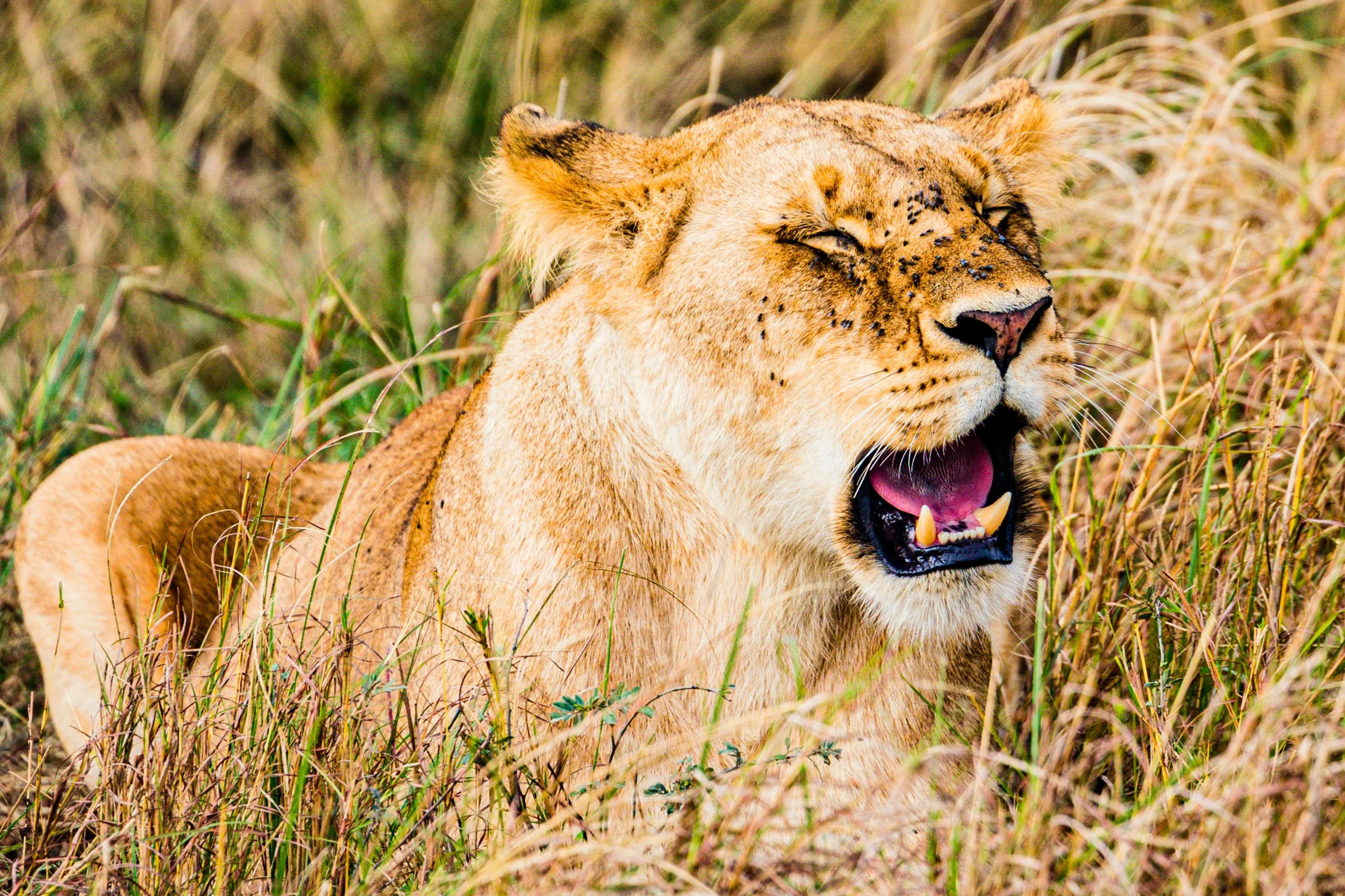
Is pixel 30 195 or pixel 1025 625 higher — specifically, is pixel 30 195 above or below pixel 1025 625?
below

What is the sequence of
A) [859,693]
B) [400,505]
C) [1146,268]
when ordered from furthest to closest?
[1146,268]
[400,505]
[859,693]

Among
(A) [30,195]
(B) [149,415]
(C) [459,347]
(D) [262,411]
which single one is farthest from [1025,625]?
(A) [30,195]

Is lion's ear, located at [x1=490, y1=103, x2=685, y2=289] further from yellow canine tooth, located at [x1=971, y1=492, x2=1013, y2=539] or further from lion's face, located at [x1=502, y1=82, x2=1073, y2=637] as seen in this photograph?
yellow canine tooth, located at [x1=971, y1=492, x2=1013, y2=539]

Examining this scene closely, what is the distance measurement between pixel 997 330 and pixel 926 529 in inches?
16.8

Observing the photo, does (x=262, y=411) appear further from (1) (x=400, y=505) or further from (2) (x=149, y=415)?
(1) (x=400, y=505)

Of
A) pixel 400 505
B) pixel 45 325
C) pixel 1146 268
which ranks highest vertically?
pixel 1146 268

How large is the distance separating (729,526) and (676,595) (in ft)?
0.61

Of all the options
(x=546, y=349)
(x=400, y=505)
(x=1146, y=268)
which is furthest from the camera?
(x=1146, y=268)

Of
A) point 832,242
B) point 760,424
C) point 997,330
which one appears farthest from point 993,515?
point 832,242

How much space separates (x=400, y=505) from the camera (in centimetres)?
391

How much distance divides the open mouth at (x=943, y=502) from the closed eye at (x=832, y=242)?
0.43 meters

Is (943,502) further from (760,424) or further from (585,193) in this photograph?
(585,193)

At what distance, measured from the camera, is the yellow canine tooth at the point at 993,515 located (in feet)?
9.24

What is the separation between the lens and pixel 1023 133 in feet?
11.3
